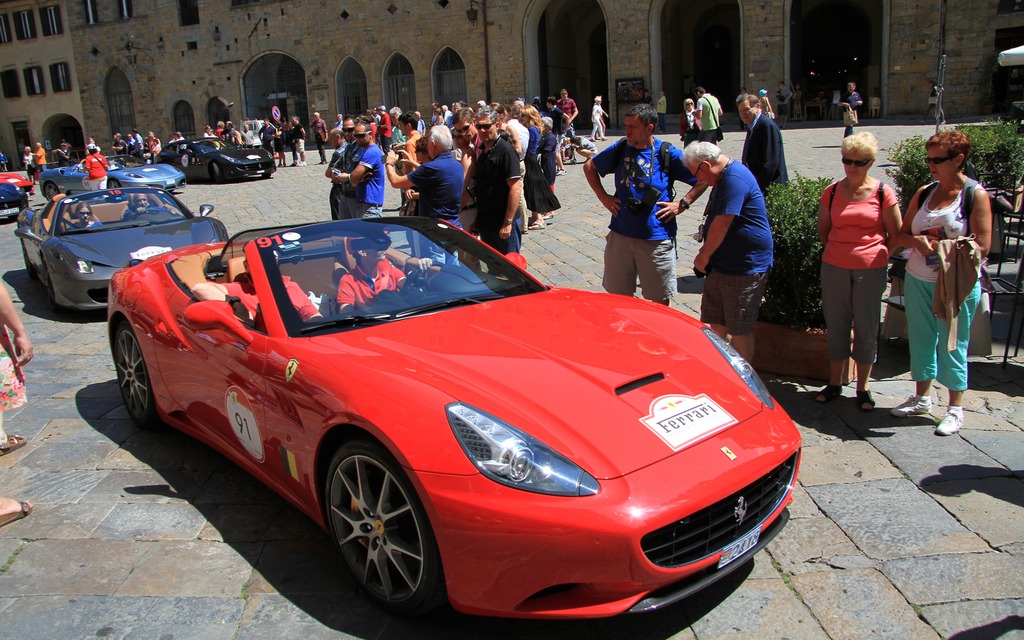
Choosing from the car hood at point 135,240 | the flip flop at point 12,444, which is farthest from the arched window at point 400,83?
the flip flop at point 12,444

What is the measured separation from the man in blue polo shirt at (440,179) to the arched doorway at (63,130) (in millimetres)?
44419

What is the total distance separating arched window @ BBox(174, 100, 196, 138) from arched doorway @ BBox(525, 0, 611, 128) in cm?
1776

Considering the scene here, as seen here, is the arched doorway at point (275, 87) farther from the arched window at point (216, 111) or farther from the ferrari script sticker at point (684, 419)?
the ferrari script sticker at point (684, 419)

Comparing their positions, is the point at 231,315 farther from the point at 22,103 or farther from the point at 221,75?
the point at 22,103

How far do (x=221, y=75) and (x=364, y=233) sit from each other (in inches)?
1443

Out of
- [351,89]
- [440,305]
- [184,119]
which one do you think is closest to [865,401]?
[440,305]

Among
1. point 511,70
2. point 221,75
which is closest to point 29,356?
point 511,70

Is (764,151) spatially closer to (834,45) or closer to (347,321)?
(347,321)

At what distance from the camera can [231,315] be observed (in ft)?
11.8

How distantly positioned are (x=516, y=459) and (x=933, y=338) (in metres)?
3.11

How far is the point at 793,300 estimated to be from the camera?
5.45 m

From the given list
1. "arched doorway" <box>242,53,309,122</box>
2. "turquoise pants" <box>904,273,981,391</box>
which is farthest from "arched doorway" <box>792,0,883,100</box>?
"turquoise pants" <box>904,273,981,391</box>

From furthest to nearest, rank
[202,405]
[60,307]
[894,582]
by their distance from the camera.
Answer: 1. [60,307]
2. [202,405]
3. [894,582]

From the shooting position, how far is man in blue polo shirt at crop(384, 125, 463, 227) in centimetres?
683
